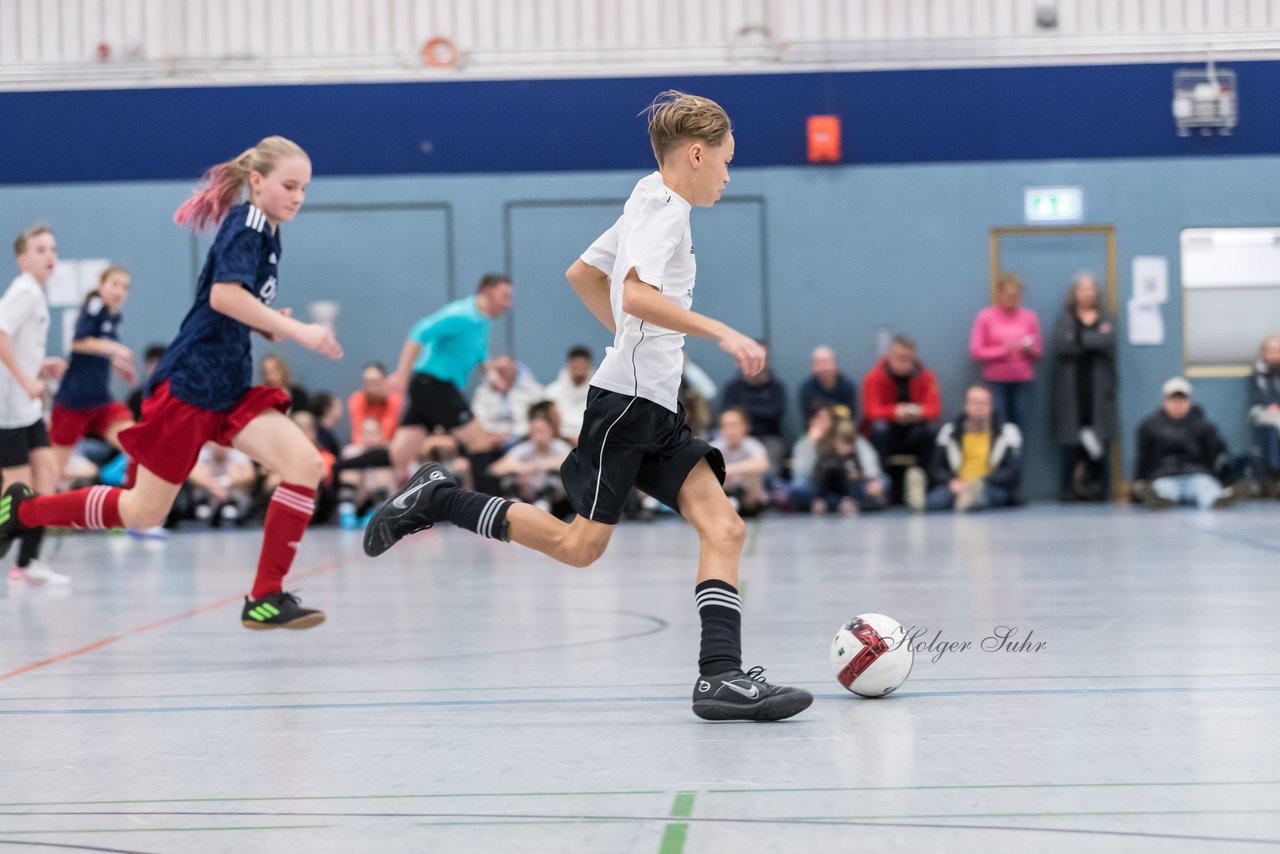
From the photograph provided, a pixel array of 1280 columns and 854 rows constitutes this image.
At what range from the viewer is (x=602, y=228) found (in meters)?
14.4

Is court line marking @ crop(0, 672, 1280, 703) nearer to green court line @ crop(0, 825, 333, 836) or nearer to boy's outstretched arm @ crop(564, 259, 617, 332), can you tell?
boy's outstretched arm @ crop(564, 259, 617, 332)

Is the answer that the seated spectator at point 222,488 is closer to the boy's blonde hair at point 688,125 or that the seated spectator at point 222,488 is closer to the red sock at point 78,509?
the red sock at point 78,509

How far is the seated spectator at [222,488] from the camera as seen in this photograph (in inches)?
500

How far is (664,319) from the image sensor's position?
3.74 meters

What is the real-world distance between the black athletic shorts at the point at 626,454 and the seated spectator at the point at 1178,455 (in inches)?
369

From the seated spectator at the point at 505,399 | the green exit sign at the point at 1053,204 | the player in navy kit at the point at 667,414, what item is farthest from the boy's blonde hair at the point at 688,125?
the green exit sign at the point at 1053,204

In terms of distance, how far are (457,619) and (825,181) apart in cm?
915

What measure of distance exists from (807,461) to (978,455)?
1466mm

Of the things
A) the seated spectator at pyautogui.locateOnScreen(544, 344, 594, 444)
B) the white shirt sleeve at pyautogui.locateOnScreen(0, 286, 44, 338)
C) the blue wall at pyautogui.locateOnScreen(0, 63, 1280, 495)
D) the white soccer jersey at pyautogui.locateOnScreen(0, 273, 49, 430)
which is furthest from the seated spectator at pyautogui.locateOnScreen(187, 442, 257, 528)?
the white shirt sleeve at pyautogui.locateOnScreen(0, 286, 44, 338)

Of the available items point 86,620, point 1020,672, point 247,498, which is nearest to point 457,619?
point 86,620

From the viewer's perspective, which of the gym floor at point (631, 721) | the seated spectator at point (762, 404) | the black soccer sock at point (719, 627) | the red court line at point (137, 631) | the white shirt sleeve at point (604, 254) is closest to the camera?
the gym floor at point (631, 721)

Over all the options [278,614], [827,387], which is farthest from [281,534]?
[827,387]

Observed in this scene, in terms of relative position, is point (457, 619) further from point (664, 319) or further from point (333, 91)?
point (333, 91)

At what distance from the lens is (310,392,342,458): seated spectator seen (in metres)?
13.3
